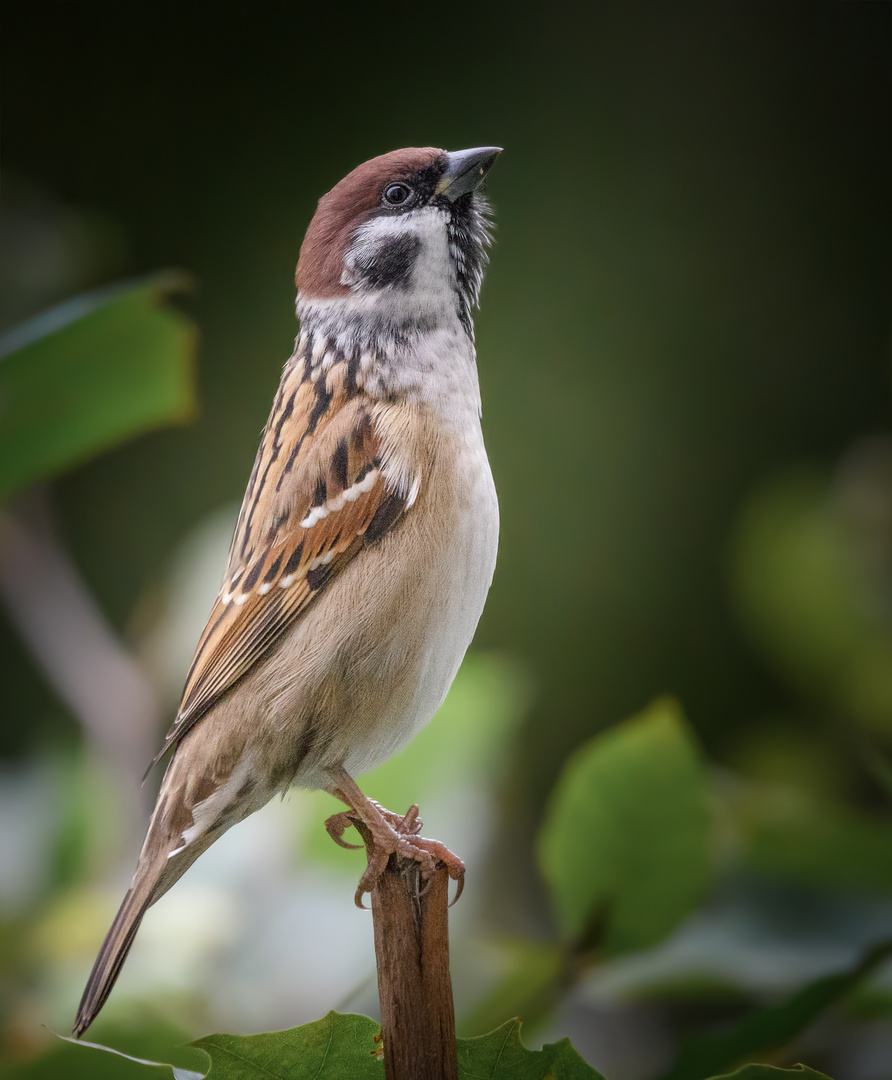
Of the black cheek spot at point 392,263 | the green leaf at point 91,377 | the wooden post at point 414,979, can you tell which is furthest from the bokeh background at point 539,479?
the black cheek spot at point 392,263

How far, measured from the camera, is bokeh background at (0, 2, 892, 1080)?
1972mm

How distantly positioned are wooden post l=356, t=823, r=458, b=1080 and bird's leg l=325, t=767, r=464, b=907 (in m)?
0.04

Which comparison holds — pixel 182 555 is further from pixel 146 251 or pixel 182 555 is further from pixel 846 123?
pixel 846 123

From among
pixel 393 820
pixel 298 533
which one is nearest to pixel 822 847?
pixel 393 820

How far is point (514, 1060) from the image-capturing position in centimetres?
108

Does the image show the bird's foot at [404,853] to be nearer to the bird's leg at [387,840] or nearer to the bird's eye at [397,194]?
the bird's leg at [387,840]

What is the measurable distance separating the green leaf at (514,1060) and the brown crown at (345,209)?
3.50ft

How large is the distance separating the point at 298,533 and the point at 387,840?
434mm

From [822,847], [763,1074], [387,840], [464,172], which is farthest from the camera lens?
[822,847]

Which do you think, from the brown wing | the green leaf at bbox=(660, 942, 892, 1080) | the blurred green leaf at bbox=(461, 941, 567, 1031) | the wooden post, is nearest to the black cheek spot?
the brown wing

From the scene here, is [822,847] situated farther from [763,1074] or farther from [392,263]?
[392,263]

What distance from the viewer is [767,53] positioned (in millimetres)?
2945

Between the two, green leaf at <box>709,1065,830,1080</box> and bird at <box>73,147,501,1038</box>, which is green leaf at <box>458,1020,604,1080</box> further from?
bird at <box>73,147,501,1038</box>

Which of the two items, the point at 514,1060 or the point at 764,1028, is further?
the point at 764,1028
